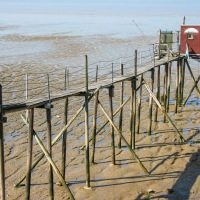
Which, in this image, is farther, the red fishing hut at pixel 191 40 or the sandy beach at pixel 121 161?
the red fishing hut at pixel 191 40

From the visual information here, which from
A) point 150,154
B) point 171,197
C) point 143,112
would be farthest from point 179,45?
point 171,197

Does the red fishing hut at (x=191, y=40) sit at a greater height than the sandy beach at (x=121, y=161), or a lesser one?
greater

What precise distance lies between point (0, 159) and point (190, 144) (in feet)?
29.6

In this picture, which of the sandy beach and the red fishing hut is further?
the red fishing hut

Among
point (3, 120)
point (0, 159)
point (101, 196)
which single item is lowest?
point (101, 196)

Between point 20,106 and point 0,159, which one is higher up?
point 20,106

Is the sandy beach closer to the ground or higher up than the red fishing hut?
closer to the ground

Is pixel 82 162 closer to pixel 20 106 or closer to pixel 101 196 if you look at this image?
pixel 101 196

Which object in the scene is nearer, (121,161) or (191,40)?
(121,161)

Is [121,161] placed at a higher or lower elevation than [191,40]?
lower

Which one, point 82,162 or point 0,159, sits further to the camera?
point 82,162

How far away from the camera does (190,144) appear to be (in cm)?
1608

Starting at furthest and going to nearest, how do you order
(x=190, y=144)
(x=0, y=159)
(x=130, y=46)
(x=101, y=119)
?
1. (x=130, y=46)
2. (x=101, y=119)
3. (x=190, y=144)
4. (x=0, y=159)

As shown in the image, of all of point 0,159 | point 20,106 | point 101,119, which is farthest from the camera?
point 101,119
